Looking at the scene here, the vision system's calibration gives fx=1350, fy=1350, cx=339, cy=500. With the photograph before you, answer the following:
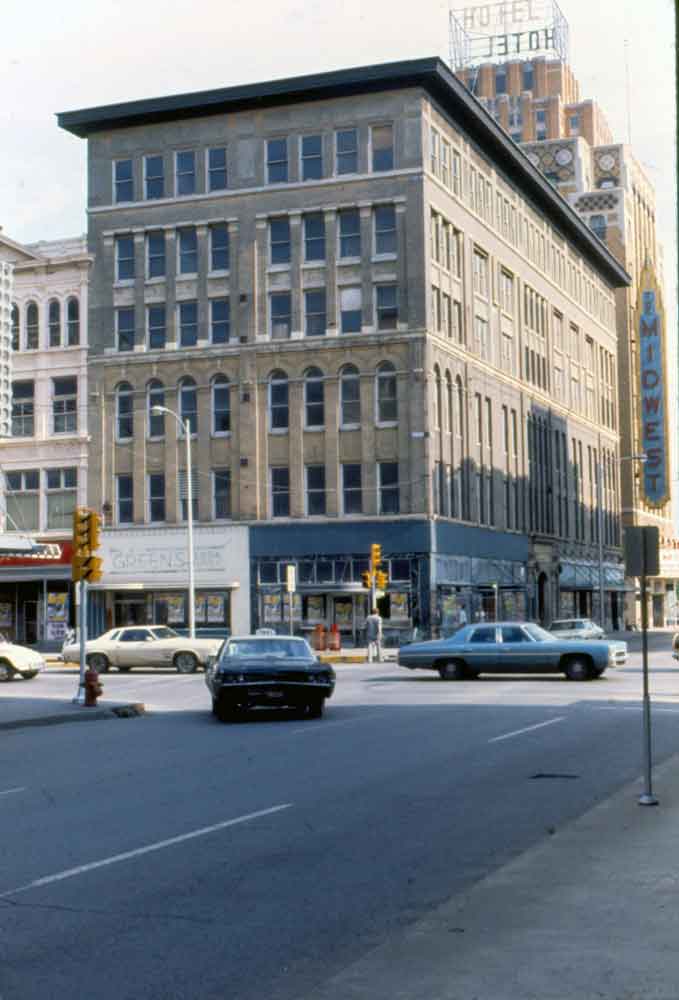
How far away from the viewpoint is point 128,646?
38531 millimetres

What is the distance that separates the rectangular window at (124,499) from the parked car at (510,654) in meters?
29.4

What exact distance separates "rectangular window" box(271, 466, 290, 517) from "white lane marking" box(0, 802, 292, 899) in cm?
4509

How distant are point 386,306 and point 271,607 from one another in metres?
13.6

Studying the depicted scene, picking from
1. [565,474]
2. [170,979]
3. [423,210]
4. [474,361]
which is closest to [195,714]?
[170,979]

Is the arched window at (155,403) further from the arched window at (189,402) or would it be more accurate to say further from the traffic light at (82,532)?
the traffic light at (82,532)

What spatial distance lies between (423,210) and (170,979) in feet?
171

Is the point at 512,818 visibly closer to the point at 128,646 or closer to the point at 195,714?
the point at 195,714

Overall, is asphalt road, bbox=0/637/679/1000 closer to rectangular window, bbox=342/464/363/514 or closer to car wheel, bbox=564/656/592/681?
car wheel, bbox=564/656/592/681

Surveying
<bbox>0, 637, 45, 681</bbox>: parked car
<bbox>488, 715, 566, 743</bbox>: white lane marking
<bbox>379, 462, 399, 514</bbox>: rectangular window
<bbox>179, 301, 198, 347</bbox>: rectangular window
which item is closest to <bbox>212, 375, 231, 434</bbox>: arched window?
<bbox>179, 301, 198, 347</bbox>: rectangular window

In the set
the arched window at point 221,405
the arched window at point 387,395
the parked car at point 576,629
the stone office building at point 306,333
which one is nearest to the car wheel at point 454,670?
the parked car at point 576,629

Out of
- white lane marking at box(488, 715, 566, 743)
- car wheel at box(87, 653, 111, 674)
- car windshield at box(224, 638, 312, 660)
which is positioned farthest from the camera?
car wheel at box(87, 653, 111, 674)

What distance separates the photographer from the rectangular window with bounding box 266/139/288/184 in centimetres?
5884

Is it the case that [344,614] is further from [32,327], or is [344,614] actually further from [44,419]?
[32,327]

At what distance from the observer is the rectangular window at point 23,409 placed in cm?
5991
